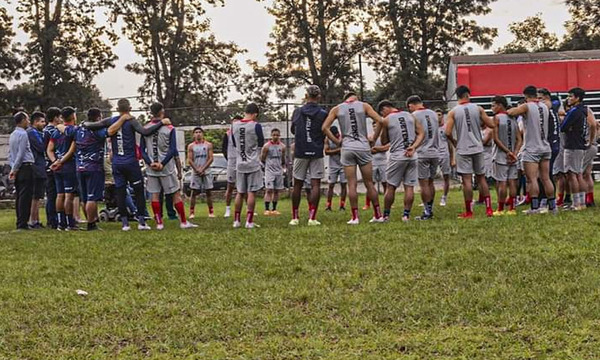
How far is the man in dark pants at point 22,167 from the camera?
1162cm

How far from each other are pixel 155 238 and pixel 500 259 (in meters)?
4.89

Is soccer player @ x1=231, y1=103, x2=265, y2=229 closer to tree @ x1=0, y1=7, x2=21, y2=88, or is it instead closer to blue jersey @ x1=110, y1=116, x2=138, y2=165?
blue jersey @ x1=110, y1=116, x2=138, y2=165

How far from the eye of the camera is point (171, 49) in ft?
132

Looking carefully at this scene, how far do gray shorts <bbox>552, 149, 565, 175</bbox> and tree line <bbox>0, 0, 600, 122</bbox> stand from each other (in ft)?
96.3

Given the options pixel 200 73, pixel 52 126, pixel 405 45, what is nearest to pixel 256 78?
pixel 200 73

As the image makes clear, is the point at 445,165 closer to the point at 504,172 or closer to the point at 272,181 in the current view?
the point at 504,172

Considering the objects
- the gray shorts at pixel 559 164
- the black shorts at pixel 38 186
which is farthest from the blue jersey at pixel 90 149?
the gray shorts at pixel 559 164

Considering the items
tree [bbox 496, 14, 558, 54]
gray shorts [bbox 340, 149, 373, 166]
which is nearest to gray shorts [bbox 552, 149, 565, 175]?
gray shorts [bbox 340, 149, 373, 166]

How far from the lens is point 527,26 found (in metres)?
55.8

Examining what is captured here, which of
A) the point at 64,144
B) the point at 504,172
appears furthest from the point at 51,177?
the point at 504,172

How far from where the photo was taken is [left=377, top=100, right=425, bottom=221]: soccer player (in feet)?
34.1

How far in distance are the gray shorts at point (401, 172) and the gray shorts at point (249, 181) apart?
6.74 ft

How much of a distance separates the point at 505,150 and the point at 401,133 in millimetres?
2107

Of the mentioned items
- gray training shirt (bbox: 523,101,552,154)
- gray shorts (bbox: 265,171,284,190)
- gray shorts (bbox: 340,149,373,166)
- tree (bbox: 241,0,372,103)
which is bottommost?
gray shorts (bbox: 265,171,284,190)
